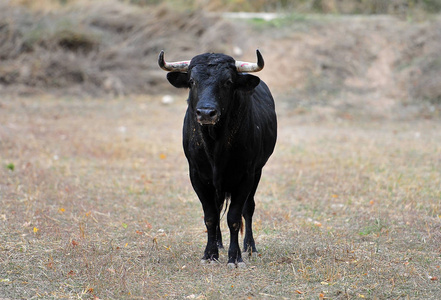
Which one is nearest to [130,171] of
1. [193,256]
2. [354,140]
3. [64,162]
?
[64,162]

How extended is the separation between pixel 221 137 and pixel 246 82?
24.2 inches

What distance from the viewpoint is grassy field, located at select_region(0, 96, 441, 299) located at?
552cm

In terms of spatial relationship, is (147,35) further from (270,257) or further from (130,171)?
(270,257)

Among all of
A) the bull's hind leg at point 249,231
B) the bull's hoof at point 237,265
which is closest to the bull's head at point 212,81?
the bull's hind leg at point 249,231

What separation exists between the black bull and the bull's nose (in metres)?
0.14

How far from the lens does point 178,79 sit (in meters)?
6.27

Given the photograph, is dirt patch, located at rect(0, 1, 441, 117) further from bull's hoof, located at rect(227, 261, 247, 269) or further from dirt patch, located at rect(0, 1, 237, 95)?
bull's hoof, located at rect(227, 261, 247, 269)

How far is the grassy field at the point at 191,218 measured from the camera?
217 inches

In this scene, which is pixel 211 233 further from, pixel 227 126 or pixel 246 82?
pixel 246 82

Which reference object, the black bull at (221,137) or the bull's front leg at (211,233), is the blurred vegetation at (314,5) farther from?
the bull's front leg at (211,233)

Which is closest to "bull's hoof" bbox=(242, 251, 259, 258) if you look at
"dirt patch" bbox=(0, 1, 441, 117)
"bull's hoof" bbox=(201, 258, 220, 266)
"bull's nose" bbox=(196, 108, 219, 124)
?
"bull's hoof" bbox=(201, 258, 220, 266)

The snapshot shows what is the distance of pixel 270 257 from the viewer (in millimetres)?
6457

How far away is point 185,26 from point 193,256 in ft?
59.2

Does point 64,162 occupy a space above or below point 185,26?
below
